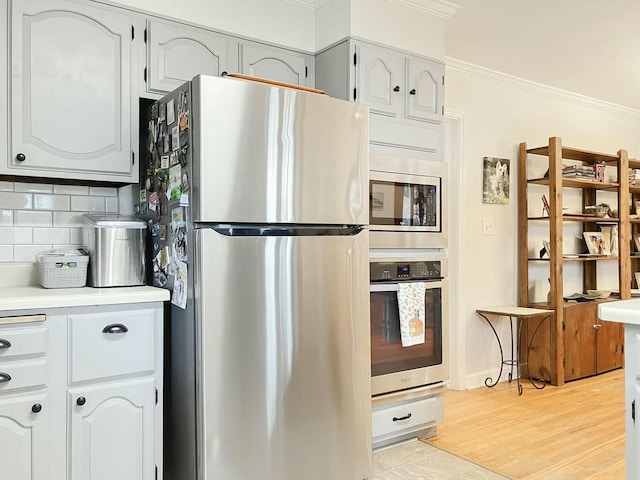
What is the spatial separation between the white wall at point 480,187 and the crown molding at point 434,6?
90 centimetres

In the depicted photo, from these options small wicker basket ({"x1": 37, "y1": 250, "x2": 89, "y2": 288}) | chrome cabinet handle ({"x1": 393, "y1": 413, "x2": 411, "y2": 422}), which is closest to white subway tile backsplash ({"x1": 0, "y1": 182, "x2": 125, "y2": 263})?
small wicker basket ({"x1": 37, "y1": 250, "x2": 89, "y2": 288})

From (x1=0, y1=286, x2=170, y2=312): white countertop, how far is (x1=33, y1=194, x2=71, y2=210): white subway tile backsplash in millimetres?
408

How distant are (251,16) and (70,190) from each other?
4.08 ft

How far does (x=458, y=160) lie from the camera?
399 cm

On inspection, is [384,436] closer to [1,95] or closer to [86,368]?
[86,368]

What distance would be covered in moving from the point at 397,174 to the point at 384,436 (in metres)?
1.39

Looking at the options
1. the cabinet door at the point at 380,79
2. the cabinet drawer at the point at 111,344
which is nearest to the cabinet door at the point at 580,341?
the cabinet door at the point at 380,79

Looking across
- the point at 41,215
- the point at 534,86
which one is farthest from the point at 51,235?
the point at 534,86

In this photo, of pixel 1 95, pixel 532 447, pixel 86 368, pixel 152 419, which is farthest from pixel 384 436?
pixel 1 95

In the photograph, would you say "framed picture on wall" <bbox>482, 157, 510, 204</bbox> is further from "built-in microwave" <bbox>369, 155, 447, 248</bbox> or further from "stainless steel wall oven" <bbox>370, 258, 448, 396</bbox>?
"stainless steel wall oven" <bbox>370, 258, 448, 396</bbox>

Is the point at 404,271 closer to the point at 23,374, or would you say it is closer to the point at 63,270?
the point at 63,270

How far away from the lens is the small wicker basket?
2.18 metres

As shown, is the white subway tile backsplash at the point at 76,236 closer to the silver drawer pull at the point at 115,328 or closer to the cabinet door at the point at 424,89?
the silver drawer pull at the point at 115,328

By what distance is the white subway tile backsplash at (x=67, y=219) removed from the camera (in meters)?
2.45
